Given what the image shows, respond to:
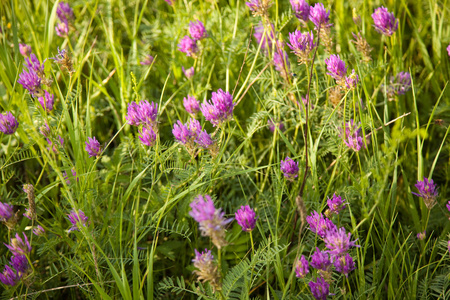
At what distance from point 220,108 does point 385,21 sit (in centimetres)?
92

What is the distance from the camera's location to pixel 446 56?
2.38 meters

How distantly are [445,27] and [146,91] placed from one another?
1844mm

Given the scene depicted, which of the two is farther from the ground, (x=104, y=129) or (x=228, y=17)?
(x=228, y=17)

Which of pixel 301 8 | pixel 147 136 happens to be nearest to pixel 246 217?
pixel 147 136

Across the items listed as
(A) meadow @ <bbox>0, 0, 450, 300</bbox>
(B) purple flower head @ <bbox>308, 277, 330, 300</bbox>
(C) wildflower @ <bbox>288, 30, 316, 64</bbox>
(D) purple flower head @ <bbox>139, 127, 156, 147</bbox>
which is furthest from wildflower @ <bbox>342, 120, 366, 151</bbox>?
(D) purple flower head @ <bbox>139, 127, 156, 147</bbox>

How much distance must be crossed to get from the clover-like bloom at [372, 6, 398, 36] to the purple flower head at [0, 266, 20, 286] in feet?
5.71

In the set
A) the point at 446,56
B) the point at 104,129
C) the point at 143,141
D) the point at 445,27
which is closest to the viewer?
the point at 143,141

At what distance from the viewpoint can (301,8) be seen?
6.13 ft

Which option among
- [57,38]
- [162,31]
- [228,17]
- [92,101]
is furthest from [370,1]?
[57,38]

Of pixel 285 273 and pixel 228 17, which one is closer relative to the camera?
pixel 285 273

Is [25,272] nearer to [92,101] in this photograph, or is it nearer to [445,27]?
[92,101]

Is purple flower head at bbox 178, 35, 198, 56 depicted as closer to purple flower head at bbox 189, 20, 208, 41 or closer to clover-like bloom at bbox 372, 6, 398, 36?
purple flower head at bbox 189, 20, 208, 41

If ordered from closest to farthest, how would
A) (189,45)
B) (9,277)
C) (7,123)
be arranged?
(9,277), (7,123), (189,45)

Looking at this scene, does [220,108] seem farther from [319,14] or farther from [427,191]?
[427,191]
